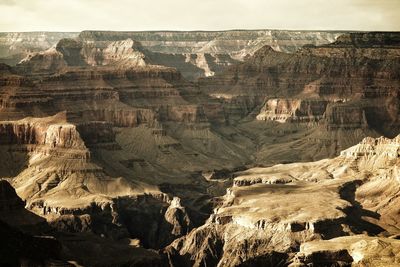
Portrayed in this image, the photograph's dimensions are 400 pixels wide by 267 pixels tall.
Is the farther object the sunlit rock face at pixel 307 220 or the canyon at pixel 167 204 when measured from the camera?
the sunlit rock face at pixel 307 220

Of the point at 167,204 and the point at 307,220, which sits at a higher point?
the point at 307,220

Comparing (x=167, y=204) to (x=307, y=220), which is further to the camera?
(x=167, y=204)

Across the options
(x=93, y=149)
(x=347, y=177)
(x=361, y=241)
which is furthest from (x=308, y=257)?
(x=93, y=149)

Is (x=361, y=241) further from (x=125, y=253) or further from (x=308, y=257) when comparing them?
(x=125, y=253)

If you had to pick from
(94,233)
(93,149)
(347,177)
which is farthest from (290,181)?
(94,233)

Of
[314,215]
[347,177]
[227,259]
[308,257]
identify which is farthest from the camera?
[347,177]

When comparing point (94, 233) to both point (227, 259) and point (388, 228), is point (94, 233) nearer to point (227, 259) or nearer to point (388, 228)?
point (227, 259)

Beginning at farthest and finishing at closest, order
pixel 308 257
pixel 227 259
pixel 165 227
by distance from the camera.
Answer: pixel 165 227 < pixel 227 259 < pixel 308 257

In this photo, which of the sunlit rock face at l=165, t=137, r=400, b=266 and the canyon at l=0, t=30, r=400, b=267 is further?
the sunlit rock face at l=165, t=137, r=400, b=266

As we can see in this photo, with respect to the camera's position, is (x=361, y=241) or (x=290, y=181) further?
(x=290, y=181)
